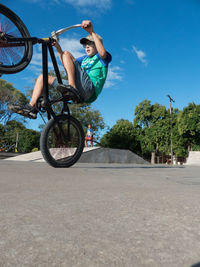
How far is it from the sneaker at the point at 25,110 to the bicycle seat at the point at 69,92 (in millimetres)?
556

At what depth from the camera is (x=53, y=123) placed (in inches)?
171

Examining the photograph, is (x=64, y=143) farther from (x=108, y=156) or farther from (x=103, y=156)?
(x=108, y=156)

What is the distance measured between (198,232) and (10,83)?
126 ft

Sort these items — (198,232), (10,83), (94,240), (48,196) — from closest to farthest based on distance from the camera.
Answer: (94,240) → (198,232) → (48,196) → (10,83)

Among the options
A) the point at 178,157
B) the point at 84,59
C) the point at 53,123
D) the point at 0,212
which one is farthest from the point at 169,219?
the point at 178,157

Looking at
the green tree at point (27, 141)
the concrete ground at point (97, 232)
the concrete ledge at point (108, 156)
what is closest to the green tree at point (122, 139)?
the green tree at point (27, 141)

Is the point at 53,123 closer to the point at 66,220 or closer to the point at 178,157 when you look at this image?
the point at 66,220

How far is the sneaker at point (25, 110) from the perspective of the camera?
13.6ft

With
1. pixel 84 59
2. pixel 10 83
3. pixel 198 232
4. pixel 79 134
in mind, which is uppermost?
pixel 10 83

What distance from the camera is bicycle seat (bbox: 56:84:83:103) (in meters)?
4.22

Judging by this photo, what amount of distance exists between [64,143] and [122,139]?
36.7m

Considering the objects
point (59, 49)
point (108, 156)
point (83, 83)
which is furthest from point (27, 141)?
point (83, 83)

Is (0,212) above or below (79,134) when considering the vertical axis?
below

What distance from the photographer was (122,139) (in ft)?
135
